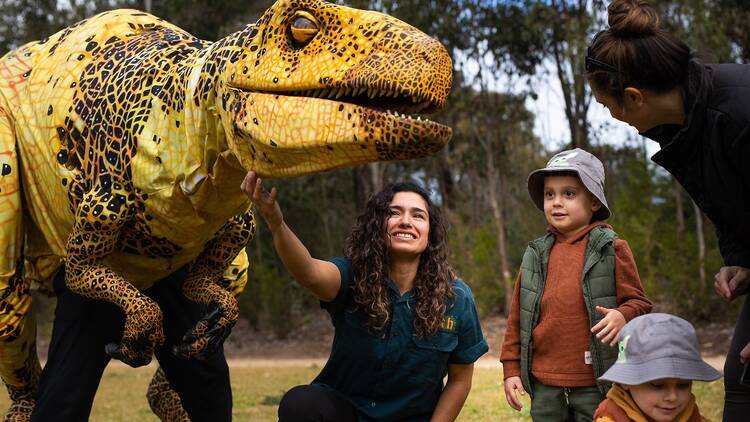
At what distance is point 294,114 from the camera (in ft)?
9.71

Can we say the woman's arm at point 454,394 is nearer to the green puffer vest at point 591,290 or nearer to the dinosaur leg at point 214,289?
the green puffer vest at point 591,290

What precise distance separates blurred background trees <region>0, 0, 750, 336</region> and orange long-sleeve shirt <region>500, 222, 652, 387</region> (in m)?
7.56

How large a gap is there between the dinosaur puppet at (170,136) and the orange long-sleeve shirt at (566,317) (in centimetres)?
125

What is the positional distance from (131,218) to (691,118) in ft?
6.79

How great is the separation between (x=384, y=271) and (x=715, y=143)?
152 cm

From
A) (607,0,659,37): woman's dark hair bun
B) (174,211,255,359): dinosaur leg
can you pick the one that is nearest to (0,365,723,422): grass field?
(174,211,255,359): dinosaur leg

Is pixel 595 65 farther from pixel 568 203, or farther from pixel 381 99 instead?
pixel 568 203

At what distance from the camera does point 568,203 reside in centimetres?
399

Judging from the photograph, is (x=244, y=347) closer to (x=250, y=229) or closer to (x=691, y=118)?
(x=250, y=229)

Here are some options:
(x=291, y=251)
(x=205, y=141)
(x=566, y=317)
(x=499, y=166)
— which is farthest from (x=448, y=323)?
(x=499, y=166)

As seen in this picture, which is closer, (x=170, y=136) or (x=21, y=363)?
(x=170, y=136)

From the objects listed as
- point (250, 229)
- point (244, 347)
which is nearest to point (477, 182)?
point (244, 347)

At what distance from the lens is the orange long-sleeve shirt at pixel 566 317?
12.5 feet

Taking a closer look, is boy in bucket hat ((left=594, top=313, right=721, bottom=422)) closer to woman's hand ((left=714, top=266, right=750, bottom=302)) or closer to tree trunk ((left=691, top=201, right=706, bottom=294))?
woman's hand ((left=714, top=266, right=750, bottom=302))
